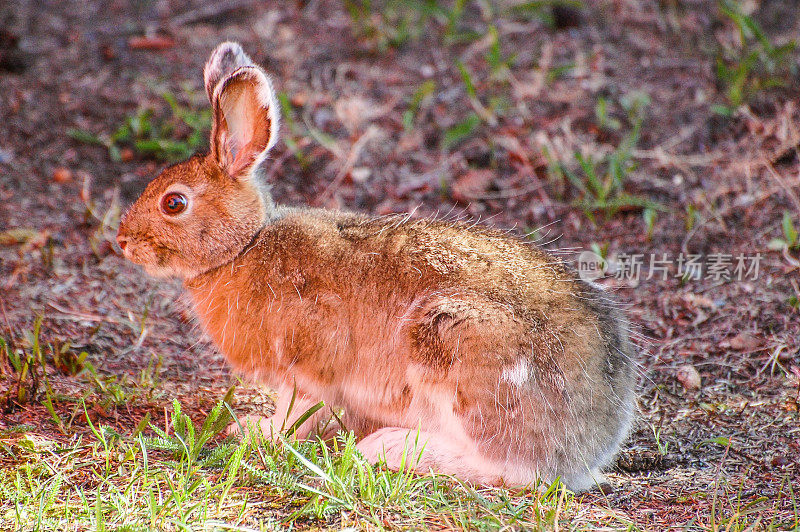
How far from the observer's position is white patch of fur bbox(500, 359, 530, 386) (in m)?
3.47

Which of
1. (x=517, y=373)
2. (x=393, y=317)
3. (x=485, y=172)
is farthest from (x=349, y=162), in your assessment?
(x=517, y=373)

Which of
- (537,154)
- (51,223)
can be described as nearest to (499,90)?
(537,154)

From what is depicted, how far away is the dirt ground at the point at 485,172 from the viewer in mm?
4219

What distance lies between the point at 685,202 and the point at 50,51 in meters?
5.68

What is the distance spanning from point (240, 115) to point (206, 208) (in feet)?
1.58

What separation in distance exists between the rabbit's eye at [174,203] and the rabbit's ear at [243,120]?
26cm

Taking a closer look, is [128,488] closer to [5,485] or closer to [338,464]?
[5,485]

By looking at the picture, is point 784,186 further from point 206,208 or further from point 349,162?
point 206,208

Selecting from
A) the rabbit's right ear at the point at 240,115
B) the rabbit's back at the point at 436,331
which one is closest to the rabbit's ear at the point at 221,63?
the rabbit's right ear at the point at 240,115

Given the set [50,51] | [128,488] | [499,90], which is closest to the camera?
[128,488]

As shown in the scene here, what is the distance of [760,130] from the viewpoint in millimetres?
6449

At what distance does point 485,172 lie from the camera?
254 inches

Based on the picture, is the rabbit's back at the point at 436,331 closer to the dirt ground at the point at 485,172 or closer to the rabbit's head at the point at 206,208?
the rabbit's head at the point at 206,208

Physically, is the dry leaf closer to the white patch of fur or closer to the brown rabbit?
the brown rabbit
